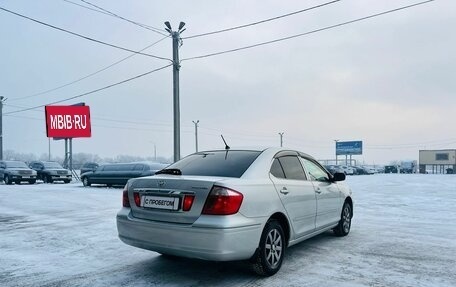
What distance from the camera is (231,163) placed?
5.15 meters

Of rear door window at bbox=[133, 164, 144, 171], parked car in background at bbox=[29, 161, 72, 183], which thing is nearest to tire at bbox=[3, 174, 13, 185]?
parked car in background at bbox=[29, 161, 72, 183]

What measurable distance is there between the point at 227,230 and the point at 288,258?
76.2 inches

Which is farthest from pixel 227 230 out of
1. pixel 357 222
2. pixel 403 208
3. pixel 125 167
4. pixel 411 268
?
pixel 125 167

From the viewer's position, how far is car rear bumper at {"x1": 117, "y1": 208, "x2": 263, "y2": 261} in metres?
4.17

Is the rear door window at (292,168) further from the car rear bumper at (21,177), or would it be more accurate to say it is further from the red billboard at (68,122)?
the red billboard at (68,122)

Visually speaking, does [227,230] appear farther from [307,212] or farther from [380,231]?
[380,231]

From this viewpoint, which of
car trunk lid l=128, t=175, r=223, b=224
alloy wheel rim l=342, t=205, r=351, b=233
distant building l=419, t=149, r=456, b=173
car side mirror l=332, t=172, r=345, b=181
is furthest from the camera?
distant building l=419, t=149, r=456, b=173

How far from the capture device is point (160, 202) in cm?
463

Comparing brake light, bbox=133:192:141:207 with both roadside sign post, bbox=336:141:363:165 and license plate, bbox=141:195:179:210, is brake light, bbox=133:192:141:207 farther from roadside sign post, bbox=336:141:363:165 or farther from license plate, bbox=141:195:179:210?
roadside sign post, bbox=336:141:363:165

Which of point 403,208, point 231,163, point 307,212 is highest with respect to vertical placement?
point 231,163

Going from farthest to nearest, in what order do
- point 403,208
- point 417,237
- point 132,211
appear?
point 403,208 < point 417,237 < point 132,211

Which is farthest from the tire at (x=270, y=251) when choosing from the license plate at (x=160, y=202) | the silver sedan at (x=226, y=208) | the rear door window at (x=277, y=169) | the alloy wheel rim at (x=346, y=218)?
the alloy wheel rim at (x=346, y=218)

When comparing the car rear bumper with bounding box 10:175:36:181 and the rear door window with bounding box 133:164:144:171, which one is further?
the car rear bumper with bounding box 10:175:36:181

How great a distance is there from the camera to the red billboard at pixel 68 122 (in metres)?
37.0
